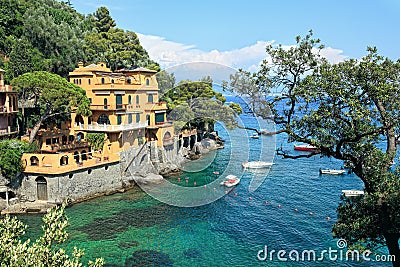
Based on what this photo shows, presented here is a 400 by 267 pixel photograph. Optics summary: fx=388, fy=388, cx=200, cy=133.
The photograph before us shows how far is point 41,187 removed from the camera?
26109mm

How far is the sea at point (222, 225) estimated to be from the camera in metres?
18.6

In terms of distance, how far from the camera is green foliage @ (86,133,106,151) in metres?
31.8

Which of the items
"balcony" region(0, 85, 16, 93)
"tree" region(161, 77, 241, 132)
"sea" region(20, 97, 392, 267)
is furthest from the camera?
"tree" region(161, 77, 241, 132)

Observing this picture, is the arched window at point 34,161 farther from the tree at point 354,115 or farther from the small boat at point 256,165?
the tree at point 354,115

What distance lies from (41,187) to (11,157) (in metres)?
2.75

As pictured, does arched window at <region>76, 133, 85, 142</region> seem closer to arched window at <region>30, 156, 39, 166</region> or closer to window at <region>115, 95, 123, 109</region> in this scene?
window at <region>115, 95, 123, 109</region>

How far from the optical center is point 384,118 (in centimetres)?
942

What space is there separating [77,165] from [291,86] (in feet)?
67.2

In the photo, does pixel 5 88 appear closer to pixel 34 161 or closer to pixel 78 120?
pixel 34 161

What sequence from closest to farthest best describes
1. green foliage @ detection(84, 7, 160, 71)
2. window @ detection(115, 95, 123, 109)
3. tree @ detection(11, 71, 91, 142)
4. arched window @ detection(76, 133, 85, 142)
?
tree @ detection(11, 71, 91, 142), window @ detection(115, 95, 123, 109), arched window @ detection(76, 133, 85, 142), green foliage @ detection(84, 7, 160, 71)

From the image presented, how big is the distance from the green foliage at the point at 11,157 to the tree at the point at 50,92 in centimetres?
235

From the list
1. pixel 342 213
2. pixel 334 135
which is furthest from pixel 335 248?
pixel 334 135

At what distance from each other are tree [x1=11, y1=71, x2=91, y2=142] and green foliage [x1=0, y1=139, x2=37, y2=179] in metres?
2.35

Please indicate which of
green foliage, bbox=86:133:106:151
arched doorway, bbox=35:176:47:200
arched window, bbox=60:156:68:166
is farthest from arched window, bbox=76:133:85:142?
arched doorway, bbox=35:176:47:200
